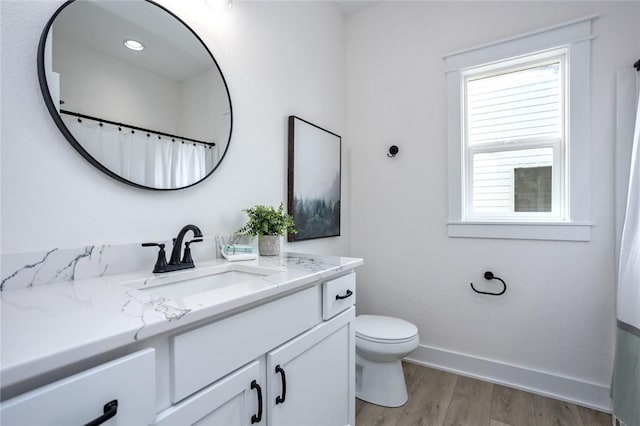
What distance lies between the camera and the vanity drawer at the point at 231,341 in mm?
691

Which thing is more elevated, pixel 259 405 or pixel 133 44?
pixel 133 44

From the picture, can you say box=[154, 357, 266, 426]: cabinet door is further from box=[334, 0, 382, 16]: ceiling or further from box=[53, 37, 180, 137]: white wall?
box=[334, 0, 382, 16]: ceiling

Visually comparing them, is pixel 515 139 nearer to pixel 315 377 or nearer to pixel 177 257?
pixel 315 377

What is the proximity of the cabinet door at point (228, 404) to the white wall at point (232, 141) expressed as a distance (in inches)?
25.4

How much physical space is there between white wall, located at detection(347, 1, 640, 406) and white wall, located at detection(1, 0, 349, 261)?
26 cm

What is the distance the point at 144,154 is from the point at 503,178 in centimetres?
215

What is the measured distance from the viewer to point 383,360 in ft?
5.82

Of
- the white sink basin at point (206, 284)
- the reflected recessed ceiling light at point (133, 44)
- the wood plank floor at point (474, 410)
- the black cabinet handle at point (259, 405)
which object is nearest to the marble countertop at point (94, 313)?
the white sink basin at point (206, 284)

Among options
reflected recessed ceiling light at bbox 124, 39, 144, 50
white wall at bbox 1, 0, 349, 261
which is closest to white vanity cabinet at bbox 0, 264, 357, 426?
white wall at bbox 1, 0, 349, 261

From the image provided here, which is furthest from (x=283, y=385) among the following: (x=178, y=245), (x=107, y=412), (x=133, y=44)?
(x=133, y=44)

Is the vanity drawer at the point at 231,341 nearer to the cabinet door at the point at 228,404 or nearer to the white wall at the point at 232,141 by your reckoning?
the cabinet door at the point at 228,404

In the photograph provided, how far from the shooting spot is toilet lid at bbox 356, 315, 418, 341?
1.74m

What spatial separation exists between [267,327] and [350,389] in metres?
0.74

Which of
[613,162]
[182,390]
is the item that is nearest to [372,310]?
[613,162]
